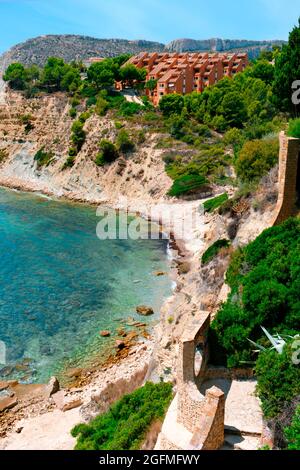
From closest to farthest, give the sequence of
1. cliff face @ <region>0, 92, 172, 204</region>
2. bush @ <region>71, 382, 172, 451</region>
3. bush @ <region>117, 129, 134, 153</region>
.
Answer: bush @ <region>71, 382, 172, 451</region>, cliff face @ <region>0, 92, 172, 204</region>, bush @ <region>117, 129, 134, 153</region>

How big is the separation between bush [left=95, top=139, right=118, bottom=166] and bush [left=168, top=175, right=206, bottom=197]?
11.8 metres

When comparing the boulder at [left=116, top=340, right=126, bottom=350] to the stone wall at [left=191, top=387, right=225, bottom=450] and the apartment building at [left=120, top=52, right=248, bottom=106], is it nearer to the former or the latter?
the stone wall at [left=191, top=387, right=225, bottom=450]

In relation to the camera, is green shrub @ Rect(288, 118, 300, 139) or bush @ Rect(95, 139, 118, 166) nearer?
green shrub @ Rect(288, 118, 300, 139)

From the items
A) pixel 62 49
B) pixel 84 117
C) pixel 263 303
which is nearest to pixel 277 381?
pixel 263 303

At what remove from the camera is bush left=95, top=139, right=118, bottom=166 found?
181ft

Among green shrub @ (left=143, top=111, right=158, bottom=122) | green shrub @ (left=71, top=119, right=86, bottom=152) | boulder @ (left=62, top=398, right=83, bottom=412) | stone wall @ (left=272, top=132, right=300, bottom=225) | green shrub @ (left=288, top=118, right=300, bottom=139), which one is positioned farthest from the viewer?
green shrub @ (left=71, top=119, right=86, bottom=152)

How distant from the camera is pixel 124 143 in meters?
54.6

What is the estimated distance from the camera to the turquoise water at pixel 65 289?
74.9ft

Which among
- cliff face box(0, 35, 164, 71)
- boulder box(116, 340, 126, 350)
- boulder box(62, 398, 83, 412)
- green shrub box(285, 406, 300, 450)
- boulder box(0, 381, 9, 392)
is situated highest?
cliff face box(0, 35, 164, 71)

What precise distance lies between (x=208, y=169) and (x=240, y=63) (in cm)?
4327

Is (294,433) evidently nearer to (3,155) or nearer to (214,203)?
(214,203)

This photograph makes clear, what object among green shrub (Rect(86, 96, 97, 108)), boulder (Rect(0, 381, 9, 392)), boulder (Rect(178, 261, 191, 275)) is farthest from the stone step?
green shrub (Rect(86, 96, 97, 108))

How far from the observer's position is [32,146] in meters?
65.8

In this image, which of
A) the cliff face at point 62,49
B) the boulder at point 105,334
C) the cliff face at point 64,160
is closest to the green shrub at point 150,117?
the cliff face at point 64,160
